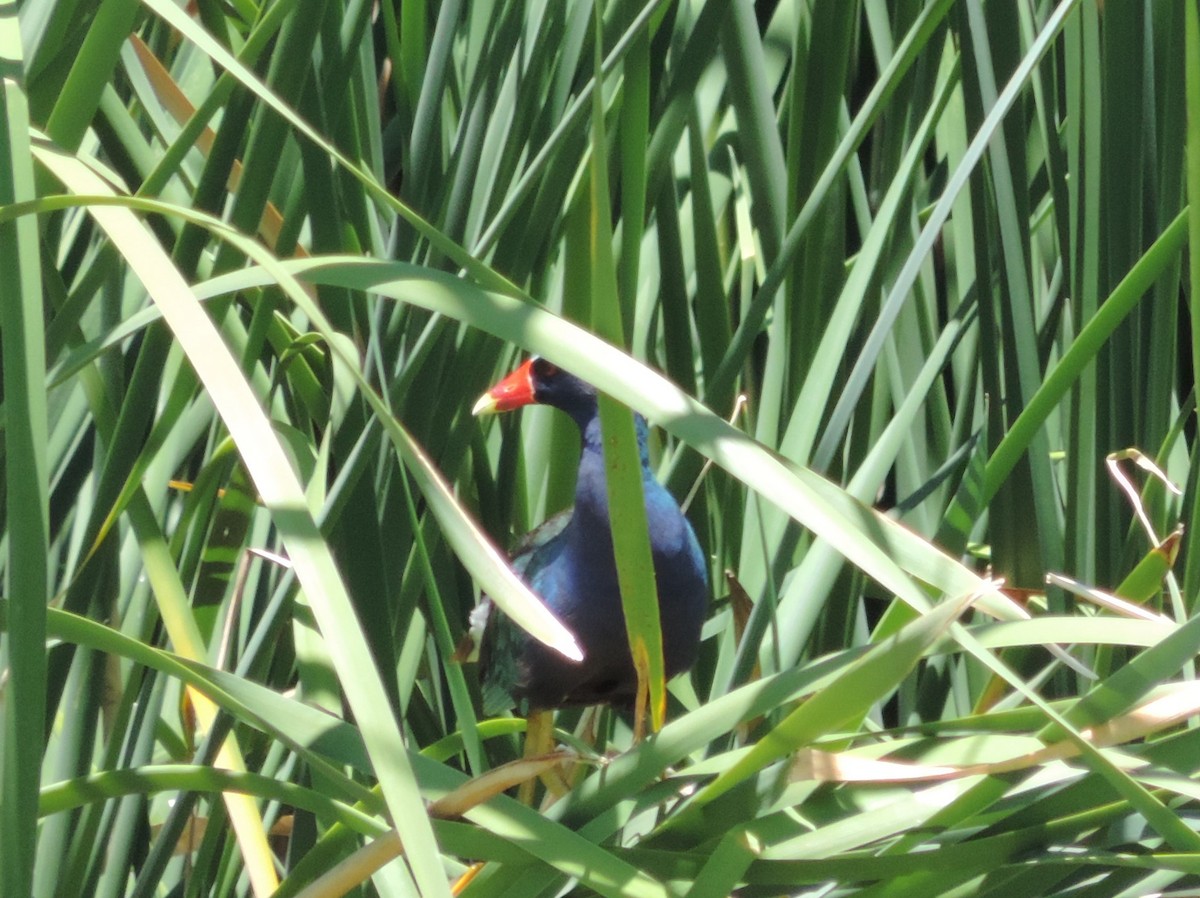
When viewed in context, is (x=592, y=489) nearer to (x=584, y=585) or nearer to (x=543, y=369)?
(x=584, y=585)

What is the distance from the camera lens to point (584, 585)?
1.46 meters

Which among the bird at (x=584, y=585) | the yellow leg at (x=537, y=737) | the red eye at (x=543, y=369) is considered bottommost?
the yellow leg at (x=537, y=737)

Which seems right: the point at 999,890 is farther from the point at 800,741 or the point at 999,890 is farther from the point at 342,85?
the point at 342,85

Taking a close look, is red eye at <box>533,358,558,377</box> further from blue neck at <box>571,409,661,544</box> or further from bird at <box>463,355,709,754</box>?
blue neck at <box>571,409,661,544</box>

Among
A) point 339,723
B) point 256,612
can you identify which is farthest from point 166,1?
point 256,612

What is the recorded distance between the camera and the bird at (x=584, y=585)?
132cm

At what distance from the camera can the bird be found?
1.32m

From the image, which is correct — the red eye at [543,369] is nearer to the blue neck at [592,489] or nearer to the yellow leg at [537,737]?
the blue neck at [592,489]

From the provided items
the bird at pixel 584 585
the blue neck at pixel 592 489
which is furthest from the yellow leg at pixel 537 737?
the blue neck at pixel 592 489

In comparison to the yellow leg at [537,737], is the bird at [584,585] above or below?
above

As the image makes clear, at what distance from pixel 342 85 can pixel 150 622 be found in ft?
1.58

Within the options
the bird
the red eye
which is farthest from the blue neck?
the red eye

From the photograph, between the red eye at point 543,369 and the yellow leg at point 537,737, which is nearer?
the red eye at point 543,369

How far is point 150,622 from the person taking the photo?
109cm
